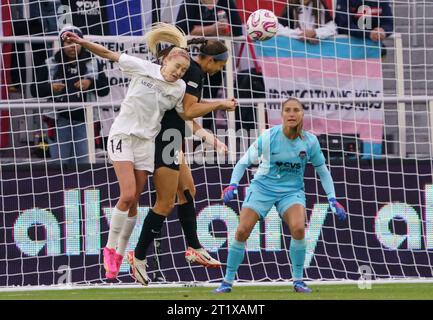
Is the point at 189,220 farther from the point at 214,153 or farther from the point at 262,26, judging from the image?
the point at 214,153

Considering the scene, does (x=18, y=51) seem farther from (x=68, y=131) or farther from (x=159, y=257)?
(x=159, y=257)

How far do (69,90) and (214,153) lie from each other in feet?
6.32

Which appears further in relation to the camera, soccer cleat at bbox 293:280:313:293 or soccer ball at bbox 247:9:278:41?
soccer ball at bbox 247:9:278:41

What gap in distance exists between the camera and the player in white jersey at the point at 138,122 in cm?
1370

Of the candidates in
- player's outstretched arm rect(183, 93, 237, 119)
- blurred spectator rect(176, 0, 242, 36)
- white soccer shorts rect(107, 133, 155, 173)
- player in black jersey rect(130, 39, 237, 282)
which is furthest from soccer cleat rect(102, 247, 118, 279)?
blurred spectator rect(176, 0, 242, 36)

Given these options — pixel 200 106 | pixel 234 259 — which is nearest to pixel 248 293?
pixel 234 259

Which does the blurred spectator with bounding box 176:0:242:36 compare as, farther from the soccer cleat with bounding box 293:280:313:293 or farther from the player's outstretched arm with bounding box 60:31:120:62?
the soccer cleat with bounding box 293:280:313:293

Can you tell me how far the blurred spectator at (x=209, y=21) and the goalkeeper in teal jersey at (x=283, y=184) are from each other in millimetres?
2812

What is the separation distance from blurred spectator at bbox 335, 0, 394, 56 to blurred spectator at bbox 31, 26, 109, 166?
314cm

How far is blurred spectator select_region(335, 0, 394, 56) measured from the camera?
57.7ft

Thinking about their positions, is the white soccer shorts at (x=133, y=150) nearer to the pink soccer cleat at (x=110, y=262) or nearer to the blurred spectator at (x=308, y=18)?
the pink soccer cleat at (x=110, y=262)

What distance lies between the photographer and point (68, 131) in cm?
1680
